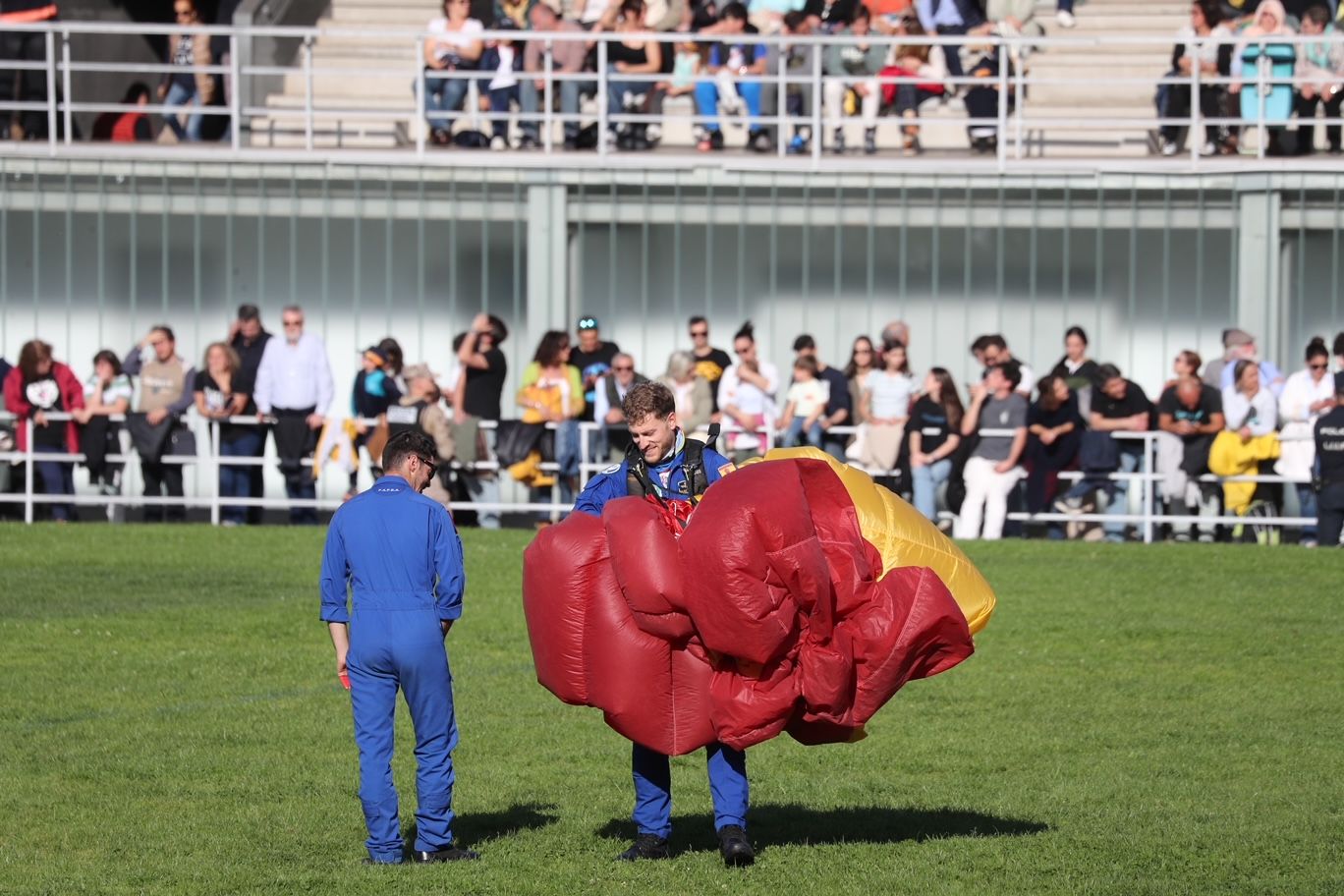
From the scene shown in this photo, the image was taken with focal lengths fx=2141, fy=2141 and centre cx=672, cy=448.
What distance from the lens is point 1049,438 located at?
1877 centimetres

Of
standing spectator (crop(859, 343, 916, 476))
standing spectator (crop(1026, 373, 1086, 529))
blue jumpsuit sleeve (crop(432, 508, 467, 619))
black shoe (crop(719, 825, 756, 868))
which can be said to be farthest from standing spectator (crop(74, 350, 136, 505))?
black shoe (crop(719, 825, 756, 868))

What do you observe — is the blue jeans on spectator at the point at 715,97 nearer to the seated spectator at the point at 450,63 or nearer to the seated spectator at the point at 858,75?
the seated spectator at the point at 858,75

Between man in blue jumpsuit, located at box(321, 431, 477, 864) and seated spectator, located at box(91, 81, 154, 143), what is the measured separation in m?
15.7

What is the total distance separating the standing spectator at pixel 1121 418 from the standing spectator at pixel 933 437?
4.15ft

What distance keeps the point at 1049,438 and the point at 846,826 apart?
389 inches

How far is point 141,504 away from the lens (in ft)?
67.5

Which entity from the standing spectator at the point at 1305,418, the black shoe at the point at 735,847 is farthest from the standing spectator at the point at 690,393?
the black shoe at the point at 735,847

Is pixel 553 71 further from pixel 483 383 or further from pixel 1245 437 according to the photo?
pixel 1245 437

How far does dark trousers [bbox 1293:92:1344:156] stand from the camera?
70.1 feet

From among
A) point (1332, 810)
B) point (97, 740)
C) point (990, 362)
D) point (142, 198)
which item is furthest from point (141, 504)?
point (1332, 810)

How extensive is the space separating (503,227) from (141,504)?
462 centimetres

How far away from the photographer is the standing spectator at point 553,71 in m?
22.1

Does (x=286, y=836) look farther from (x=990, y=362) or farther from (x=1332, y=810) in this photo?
(x=990, y=362)

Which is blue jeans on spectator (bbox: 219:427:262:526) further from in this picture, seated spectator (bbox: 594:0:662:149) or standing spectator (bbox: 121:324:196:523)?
seated spectator (bbox: 594:0:662:149)
